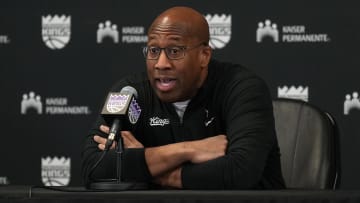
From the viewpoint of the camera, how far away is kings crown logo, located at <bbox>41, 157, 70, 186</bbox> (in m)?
4.67

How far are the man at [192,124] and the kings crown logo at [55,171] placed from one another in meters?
1.64

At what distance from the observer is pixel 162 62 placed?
9.59 feet

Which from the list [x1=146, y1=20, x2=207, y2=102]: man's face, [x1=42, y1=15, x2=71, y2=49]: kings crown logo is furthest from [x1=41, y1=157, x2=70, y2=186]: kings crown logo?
[x1=146, y1=20, x2=207, y2=102]: man's face

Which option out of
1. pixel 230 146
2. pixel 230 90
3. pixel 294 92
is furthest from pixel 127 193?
pixel 294 92

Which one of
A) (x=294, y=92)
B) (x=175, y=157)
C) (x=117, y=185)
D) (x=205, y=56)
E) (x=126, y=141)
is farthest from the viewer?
(x=294, y=92)

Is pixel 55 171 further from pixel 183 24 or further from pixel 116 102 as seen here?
pixel 116 102

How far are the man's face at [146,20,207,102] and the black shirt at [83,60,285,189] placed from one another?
6 centimetres

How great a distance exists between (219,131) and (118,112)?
82 centimetres

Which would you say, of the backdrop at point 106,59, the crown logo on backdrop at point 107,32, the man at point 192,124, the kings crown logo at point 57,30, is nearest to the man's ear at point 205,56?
the man at point 192,124

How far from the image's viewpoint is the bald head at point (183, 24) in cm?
295

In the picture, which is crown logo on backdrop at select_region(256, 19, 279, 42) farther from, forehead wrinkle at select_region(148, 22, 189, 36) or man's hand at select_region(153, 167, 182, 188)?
man's hand at select_region(153, 167, 182, 188)

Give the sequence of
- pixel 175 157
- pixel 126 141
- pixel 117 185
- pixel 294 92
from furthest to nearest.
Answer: pixel 294 92, pixel 126 141, pixel 175 157, pixel 117 185

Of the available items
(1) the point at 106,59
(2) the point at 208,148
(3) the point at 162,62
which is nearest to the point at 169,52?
(3) the point at 162,62

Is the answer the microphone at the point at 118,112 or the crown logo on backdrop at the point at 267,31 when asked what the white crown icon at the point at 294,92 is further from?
the microphone at the point at 118,112
